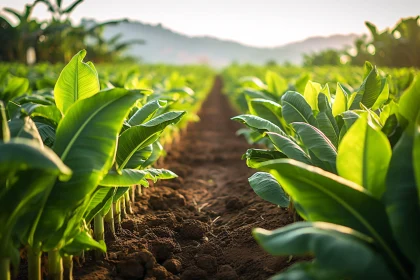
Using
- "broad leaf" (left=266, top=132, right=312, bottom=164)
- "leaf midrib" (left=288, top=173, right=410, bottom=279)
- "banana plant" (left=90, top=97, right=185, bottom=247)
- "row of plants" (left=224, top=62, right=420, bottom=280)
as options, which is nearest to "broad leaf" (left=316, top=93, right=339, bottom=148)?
"broad leaf" (left=266, top=132, right=312, bottom=164)

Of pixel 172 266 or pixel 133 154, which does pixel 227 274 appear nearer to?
pixel 172 266

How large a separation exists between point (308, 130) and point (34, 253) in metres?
1.52

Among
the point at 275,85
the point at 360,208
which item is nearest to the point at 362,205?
the point at 360,208

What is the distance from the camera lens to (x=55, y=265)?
84.7 inches

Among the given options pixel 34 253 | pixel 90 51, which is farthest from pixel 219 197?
pixel 90 51

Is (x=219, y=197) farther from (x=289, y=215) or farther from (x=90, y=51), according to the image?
(x=90, y=51)

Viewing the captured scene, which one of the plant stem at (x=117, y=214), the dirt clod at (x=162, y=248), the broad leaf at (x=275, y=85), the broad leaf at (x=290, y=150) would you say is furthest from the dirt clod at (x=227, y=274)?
the broad leaf at (x=275, y=85)

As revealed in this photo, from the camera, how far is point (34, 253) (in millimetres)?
2074

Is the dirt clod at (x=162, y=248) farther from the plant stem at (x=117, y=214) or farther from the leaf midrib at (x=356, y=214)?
the leaf midrib at (x=356, y=214)

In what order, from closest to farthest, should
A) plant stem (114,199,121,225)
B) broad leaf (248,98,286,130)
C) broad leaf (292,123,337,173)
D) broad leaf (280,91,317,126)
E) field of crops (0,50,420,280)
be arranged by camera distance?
field of crops (0,50,420,280)
broad leaf (292,123,337,173)
broad leaf (280,91,317,126)
plant stem (114,199,121,225)
broad leaf (248,98,286,130)

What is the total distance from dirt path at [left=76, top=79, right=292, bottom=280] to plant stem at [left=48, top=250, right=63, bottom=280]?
0.91 ft

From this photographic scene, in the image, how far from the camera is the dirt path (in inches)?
104

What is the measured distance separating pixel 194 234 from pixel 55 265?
1.38 m

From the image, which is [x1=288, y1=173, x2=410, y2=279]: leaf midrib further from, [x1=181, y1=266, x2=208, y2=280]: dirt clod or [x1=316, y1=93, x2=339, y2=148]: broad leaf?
[x1=181, y1=266, x2=208, y2=280]: dirt clod
